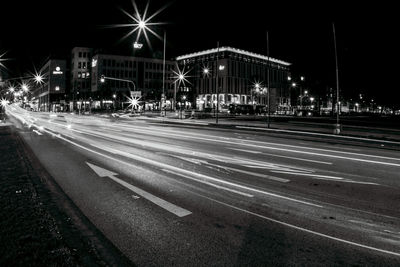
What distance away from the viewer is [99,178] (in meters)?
8.88

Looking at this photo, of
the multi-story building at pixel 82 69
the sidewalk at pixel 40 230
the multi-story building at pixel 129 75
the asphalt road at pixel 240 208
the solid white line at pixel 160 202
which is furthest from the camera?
the multi-story building at pixel 82 69

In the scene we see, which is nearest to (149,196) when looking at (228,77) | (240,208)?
(240,208)

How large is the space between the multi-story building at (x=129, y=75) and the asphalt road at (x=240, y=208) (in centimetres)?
10112

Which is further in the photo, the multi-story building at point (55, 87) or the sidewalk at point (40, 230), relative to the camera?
the multi-story building at point (55, 87)

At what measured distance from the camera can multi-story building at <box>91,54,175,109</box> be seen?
4470 inches

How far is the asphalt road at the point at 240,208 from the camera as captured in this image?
14.2 feet

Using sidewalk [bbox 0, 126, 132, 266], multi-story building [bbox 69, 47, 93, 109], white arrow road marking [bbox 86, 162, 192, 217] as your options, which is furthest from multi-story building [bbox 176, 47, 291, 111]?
sidewalk [bbox 0, 126, 132, 266]

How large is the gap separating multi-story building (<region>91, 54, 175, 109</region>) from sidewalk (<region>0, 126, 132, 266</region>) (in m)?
104

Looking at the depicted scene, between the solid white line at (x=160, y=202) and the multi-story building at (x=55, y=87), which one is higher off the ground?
the multi-story building at (x=55, y=87)

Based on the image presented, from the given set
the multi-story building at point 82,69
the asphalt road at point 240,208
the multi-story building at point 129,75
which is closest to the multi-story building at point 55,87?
the multi-story building at point 82,69

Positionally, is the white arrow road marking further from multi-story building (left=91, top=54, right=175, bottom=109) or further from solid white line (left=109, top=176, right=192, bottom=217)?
multi-story building (left=91, top=54, right=175, bottom=109)

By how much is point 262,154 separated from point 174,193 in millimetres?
7007

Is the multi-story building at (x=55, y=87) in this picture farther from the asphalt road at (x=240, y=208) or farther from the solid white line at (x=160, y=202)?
the solid white line at (x=160, y=202)

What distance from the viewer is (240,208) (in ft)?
20.3
